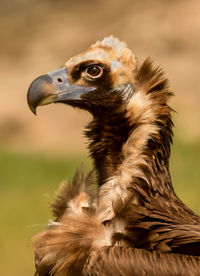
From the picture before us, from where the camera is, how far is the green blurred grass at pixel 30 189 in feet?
23.6

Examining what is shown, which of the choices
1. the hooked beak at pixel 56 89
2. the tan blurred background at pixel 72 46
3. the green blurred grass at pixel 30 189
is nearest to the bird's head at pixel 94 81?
the hooked beak at pixel 56 89

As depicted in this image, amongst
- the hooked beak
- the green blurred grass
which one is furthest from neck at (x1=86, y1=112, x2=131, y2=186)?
the green blurred grass

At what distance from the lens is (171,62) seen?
13.8 meters

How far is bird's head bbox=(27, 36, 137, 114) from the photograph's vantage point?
3.83 metres

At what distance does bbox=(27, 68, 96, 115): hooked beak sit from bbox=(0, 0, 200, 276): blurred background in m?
2.92

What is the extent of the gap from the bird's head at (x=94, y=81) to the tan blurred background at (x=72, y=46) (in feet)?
22.9

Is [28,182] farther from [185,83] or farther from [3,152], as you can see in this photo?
[185,83]

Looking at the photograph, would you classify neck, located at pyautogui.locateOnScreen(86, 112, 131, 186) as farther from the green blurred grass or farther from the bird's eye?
the green blurred grass

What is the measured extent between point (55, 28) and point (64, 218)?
12.6 metres

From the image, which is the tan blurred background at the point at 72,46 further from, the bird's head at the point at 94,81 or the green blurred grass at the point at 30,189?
the bird's head at the point at 94,81

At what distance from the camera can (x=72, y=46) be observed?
15.1 m

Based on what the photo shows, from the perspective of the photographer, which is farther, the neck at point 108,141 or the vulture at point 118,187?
the neck at point 108,141

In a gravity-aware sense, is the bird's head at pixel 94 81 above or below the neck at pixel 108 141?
above

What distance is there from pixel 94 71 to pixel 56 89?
0.20m
